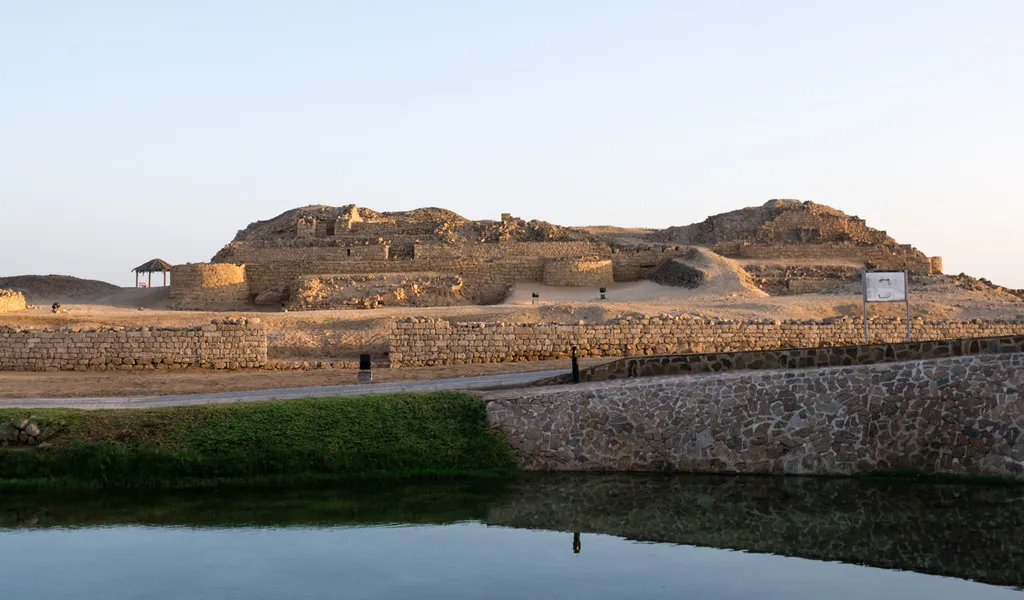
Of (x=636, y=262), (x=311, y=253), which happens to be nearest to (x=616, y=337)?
(x=636, y=262)

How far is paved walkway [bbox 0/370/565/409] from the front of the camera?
1648 cm

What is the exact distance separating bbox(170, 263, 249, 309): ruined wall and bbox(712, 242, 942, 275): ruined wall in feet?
65.7

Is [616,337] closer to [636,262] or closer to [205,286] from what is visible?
[636,262]

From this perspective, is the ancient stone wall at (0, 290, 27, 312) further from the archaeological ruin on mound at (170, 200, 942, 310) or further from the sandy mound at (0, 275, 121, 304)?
the sandy mound at (0, 275, 121, 304)

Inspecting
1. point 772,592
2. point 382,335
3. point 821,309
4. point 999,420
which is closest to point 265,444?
point 772,592

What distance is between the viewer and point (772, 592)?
9688 millimetres

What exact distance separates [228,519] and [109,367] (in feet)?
39.2

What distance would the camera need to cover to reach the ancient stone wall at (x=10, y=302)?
34.9 m

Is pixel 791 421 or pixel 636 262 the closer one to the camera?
pixel 791 421

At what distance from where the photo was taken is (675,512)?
12.4 meters

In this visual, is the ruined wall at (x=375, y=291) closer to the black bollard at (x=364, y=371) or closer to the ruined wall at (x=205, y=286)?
the ruined wall at (x=205, y=286)

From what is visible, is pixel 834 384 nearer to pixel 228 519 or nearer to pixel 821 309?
pixel 228 519

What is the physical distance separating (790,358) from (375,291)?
78.5ft

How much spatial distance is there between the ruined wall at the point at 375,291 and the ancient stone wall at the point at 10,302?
350 inches
